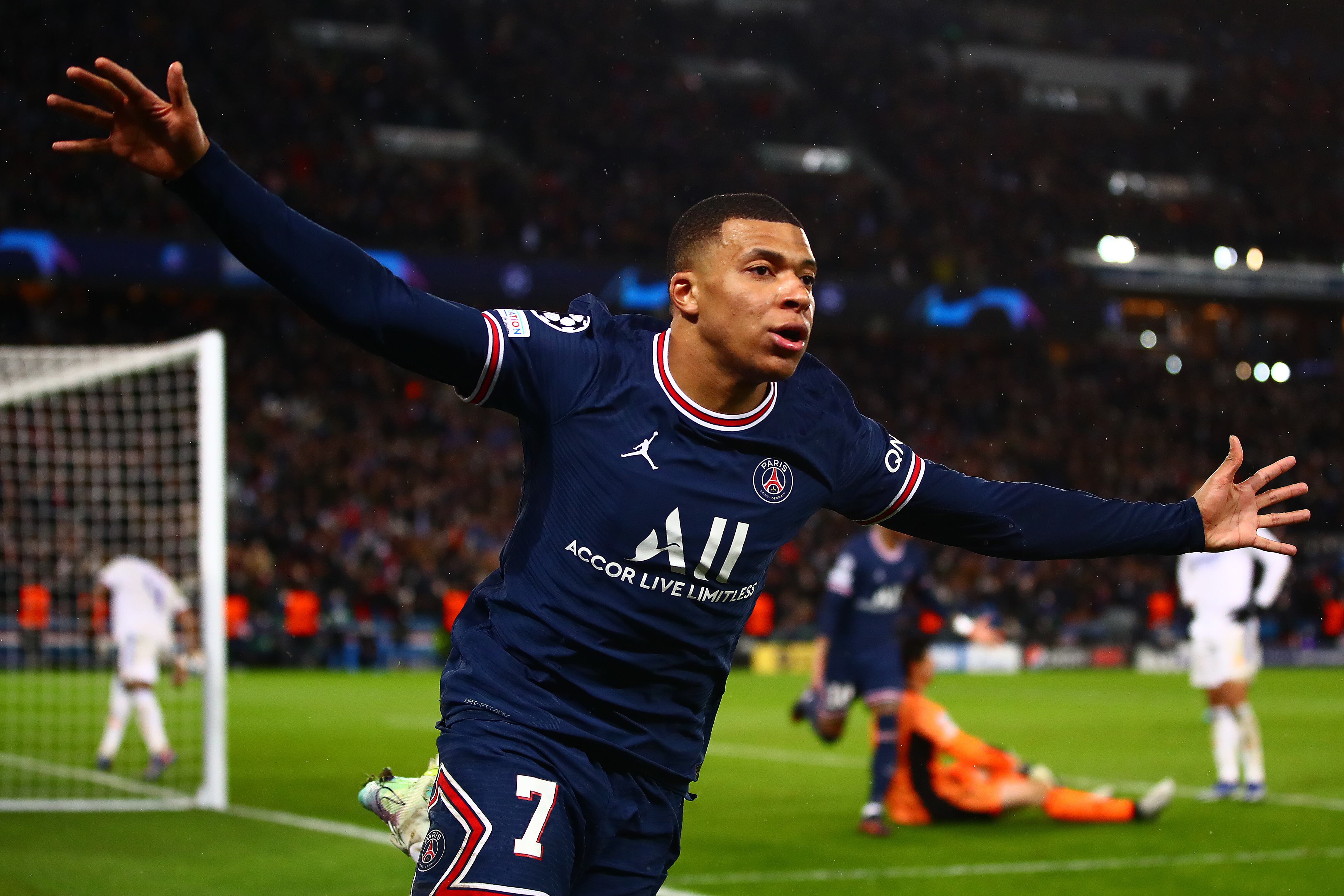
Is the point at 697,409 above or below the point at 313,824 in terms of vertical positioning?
above

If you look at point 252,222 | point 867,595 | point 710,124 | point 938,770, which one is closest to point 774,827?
point 938,770

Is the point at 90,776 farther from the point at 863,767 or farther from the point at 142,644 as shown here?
the point at 863,767

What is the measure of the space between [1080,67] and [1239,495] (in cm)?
4131

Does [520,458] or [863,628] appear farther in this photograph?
[520,458]

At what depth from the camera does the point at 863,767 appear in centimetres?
1313

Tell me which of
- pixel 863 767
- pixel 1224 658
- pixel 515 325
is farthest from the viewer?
pixel 863 767

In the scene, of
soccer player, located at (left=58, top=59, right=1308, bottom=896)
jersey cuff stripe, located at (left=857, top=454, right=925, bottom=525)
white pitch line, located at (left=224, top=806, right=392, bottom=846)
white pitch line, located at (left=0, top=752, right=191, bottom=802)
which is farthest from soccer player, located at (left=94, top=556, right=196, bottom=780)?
jersey cuff stripe, located at (left=857, top=454, right=925, bottom=525)

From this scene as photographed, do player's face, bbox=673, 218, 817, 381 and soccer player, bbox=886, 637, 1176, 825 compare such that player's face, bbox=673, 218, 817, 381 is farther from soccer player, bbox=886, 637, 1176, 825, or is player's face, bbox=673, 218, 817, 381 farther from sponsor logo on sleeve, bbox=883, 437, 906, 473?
soccer player, bbox=886, 637, 1176, 825

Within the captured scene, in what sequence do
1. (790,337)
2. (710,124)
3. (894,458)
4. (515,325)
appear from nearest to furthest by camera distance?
(515,325)
(790,337)
(894,458)
(710,124)

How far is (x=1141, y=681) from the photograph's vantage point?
2489 cm

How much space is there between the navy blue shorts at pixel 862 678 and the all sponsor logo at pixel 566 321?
21.2 ft

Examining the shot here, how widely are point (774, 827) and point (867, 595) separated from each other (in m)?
1.62

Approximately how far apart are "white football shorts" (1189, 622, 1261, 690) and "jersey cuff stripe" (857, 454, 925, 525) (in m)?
7.82

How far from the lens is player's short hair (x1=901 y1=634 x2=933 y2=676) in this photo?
10000mm
